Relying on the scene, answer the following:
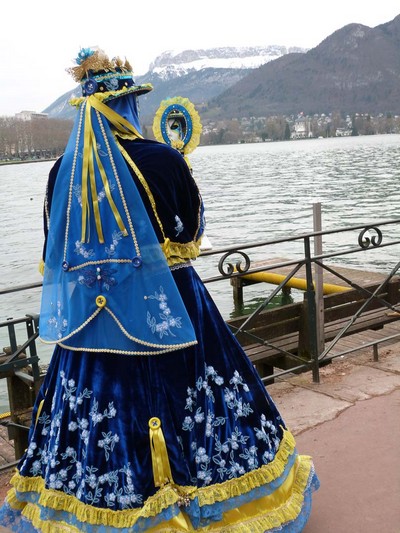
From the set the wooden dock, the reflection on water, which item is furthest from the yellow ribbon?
the reflection on water

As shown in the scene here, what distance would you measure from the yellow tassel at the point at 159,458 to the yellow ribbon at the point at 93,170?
679 millimetres

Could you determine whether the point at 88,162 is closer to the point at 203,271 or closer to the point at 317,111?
the point at 203,271

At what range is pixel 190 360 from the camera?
2.37 m

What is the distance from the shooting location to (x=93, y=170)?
2.30 meters

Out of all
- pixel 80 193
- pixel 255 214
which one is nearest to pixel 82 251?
pixel 80 193

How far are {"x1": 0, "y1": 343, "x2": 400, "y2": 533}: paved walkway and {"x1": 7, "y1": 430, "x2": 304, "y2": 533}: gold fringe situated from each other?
378mm

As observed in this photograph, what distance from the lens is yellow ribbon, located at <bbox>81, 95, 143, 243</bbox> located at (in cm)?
228

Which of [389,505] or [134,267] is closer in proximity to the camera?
[134,267]

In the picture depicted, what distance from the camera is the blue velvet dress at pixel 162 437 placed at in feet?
7.35

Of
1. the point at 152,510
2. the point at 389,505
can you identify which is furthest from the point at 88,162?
the point at 389,505

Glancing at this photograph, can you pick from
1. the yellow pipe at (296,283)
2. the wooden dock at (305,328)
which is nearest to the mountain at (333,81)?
the yellow pipe at (296,283)

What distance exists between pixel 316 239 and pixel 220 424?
2.59 metres

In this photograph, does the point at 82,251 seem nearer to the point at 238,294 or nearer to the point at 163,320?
the point at 163,320

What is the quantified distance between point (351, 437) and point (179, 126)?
3.59m
